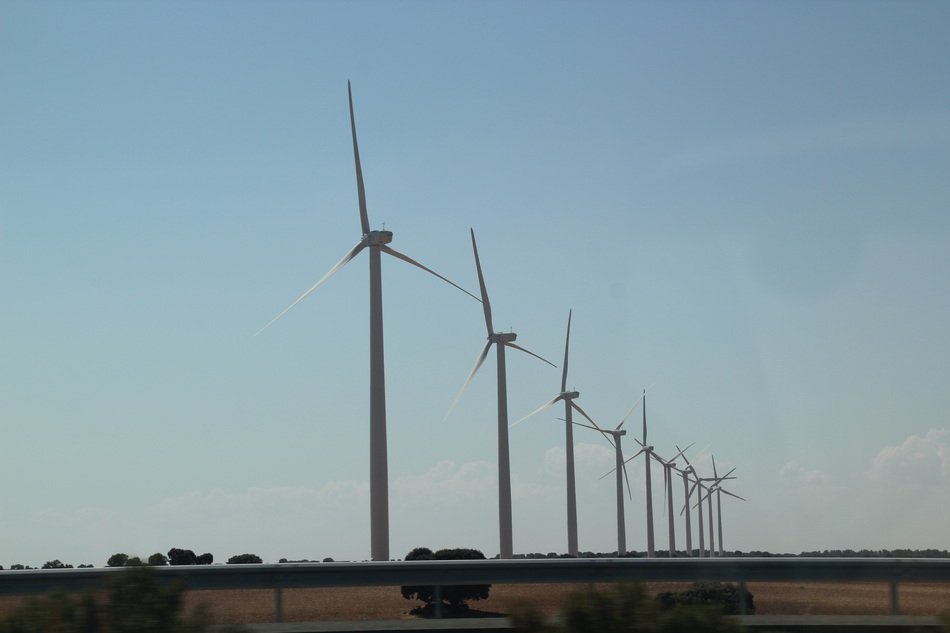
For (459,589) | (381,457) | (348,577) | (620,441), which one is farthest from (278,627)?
(620,441)

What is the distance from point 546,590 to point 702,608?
8.04 meters

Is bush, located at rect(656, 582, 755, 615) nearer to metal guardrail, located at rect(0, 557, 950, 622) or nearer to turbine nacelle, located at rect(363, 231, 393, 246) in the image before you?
metal guardrail, located at rect(0, 557, 950, 622)

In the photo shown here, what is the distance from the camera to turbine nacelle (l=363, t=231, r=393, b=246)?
172 feet

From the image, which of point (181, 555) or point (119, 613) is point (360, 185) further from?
point (119, 613)

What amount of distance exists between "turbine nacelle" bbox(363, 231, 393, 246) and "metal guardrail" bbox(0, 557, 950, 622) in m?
35.2

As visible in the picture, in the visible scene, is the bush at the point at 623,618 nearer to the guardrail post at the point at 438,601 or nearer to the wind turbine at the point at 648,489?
the guardrail post at the point at 438,601

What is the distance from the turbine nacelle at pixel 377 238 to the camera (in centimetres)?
5238

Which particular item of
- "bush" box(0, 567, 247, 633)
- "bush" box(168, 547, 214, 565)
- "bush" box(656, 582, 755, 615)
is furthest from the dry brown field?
"bush" box(168, 547, 214, 565)

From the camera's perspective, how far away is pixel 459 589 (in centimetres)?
2000

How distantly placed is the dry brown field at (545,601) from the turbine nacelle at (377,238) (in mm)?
33550

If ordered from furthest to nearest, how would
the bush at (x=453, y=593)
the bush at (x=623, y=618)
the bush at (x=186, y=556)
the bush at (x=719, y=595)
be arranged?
the bush at (x=186, y=556)
the bush at (x=453, y=593)
the bush at (x=719, y=595)
the bush at (x=623, y=618)

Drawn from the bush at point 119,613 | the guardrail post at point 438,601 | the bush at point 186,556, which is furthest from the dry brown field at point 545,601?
the bush at point 186,556

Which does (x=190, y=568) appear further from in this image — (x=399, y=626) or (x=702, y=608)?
(x=702, y=608)

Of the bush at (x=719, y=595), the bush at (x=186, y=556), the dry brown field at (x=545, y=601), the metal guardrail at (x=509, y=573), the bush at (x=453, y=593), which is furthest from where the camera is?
the bush at (x=186, y=556)
